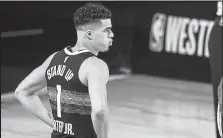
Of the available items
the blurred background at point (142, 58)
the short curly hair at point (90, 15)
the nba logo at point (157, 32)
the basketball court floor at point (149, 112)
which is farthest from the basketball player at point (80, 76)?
the nba logo at point (157, 32)

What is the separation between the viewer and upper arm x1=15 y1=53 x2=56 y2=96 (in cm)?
279

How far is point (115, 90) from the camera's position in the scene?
1126 cm

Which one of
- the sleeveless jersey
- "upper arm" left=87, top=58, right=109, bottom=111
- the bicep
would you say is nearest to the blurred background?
the bicep

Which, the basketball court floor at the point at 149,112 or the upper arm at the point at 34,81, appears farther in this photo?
the basketball court floor at the point at 149,112

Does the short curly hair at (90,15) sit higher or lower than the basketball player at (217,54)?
higher

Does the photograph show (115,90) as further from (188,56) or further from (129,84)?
(188,56)

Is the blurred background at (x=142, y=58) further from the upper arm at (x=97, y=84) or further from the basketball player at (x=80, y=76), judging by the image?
the upper arm at (x=97, y=84)

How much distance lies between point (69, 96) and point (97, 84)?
A: 29 centimetres

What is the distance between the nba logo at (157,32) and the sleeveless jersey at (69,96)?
380 inches

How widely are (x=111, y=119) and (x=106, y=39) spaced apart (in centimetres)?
613

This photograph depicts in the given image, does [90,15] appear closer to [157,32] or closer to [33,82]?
[33,82]

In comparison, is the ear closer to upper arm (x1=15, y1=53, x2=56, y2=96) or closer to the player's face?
the player's face

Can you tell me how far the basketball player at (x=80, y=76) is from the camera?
100 inches

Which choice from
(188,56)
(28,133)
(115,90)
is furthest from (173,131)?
(188,56)
